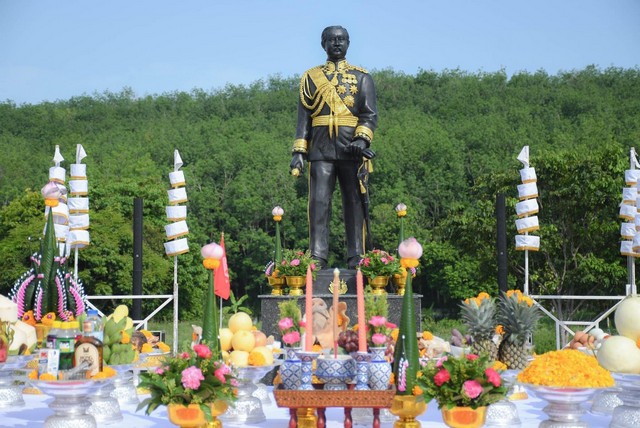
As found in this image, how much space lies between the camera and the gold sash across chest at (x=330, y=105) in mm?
10258

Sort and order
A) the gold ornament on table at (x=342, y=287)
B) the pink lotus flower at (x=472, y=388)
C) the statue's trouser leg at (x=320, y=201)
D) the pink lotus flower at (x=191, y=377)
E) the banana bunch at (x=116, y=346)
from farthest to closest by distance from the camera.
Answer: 1. the statue's trouser leg at (x=320, y=201)
2. the gold ornament on table at (x=342, y=287)
3. the banana bunch at (x=116, y=346)
4. the pink lotus flower at (x=191, y=377)
5. the pink lotus flower at (x=472, y=388)

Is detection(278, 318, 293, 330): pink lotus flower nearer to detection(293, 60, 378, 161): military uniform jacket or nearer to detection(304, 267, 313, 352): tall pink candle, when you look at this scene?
detection(304, 267, 313, 352): tall pink candle

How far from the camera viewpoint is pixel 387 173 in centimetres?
3750

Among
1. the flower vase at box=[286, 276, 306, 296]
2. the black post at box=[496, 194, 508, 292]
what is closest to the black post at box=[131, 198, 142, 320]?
the flower vase at box=[286, 276, 306, 296]

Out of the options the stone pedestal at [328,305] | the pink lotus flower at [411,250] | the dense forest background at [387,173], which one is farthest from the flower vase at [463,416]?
the dense forest background at [387,173]

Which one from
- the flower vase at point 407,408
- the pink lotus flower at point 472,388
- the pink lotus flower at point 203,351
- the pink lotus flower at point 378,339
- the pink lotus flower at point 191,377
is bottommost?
the flower vase at point 407,408

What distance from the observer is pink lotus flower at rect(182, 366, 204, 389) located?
18.0ft

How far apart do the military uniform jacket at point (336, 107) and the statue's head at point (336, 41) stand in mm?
117

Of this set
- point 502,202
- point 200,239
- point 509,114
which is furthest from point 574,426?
point 509,114

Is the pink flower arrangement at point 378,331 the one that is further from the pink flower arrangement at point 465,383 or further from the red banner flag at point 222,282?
the red banner flag at point 222,282

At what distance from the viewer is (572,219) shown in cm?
2747

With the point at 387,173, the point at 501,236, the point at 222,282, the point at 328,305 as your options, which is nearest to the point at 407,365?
the point at 328,305

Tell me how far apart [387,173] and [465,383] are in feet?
106

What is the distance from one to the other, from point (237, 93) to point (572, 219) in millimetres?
23612
